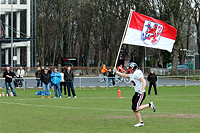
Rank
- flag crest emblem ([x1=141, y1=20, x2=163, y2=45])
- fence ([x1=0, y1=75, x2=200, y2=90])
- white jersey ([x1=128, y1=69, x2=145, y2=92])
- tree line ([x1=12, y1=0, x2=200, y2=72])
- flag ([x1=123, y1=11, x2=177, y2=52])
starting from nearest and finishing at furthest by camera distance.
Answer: white jersey ([x1=128, y1=69, x2=145, y2=92])
flag ([x1=123, y1=11, x2=177, y2=52])
flag crest emblem ([x1=141, y1=20, x2=163, y2=45])
fence ([x1=0, y1=75, x2=200, y2=90])
tree line ([x1=12, y1=0, x2=200, y2=72])

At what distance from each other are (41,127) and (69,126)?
832 mm

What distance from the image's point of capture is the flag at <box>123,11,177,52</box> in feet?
57.3

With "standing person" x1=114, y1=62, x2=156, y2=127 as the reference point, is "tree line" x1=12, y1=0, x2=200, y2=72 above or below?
above

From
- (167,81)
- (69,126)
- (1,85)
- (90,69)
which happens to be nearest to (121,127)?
(69,126)

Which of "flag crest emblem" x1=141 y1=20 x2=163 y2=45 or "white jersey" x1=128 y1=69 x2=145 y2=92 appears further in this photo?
"flag crest emblem" x1=141 y1=20 x2=163 y2=45

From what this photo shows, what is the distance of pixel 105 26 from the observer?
57969mm

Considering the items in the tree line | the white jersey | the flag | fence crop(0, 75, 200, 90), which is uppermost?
the tree line

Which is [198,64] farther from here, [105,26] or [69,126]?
[69,126]

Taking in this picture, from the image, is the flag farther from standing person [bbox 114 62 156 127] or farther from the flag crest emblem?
standing person [bbox 114 62 156 127]

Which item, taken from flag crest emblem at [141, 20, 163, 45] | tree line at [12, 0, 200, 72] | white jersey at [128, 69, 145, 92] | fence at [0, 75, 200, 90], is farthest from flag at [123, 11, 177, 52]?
tree line at [12, 0, 200, 72]

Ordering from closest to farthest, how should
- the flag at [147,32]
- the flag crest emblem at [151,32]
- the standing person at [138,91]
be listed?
the standing person at [138,91]
the flag at [147,32]
the flag crest emblem at [151,32]

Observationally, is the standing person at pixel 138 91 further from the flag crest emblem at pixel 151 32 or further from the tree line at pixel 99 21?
the tree line at pixel 99 21

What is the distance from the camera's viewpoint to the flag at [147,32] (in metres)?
17.5

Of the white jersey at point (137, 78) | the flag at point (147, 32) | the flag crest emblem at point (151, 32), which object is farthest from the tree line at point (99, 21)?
the white jersey at point (137, 78)
